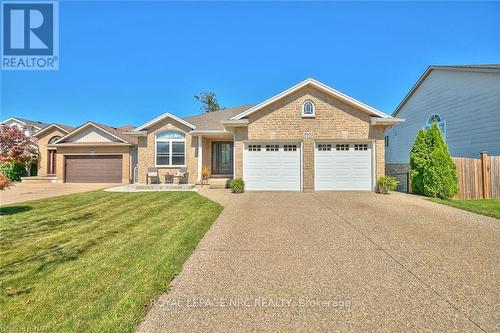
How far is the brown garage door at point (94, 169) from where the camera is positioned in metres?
18.5

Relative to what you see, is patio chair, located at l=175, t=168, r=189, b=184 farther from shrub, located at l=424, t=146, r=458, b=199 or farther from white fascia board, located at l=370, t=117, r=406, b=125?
shrub, located at l=424, t=146, r=458, b=199

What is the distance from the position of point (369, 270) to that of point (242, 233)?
2.72 m

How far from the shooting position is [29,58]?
8664mm

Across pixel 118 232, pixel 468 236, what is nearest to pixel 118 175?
pixel 118 232

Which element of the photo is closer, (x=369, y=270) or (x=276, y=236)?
(x=369, y=270)

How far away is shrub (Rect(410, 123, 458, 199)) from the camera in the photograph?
10.6 meters

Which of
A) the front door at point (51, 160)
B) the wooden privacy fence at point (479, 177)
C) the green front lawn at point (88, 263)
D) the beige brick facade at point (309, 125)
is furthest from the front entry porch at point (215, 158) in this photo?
the front door at point (51, 160)

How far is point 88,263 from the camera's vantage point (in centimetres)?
394

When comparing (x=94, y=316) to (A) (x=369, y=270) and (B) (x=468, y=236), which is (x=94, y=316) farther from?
(B) (x=468, y=236)

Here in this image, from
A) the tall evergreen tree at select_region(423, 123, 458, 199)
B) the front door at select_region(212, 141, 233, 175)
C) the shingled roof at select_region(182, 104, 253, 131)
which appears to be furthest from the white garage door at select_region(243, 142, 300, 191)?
the tall evergreen tree at select_region(423, 123, 458, 199)

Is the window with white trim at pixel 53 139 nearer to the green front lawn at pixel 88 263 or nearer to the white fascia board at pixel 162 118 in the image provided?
the white fascia board at pixel 162 118

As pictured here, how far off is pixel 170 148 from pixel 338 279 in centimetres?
1433

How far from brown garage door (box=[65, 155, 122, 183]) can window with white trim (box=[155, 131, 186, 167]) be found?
4.60m

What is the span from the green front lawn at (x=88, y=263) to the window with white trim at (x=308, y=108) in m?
7.53
